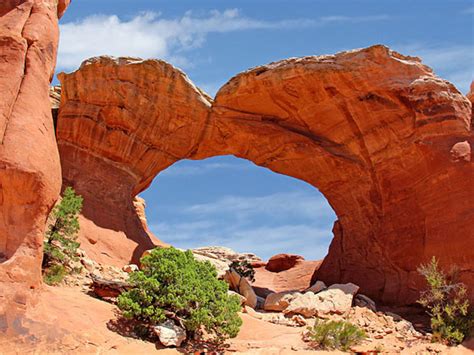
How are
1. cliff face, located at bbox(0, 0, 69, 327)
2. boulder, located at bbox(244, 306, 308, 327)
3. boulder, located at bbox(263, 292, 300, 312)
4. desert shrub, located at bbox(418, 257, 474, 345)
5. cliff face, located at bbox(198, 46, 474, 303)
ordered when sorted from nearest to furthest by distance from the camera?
cliff face, located at bbox(0, 0, 69, 327) → desert shrub, located at bbox(418, 257, 474, 345) → boulder, located at bbox(244, 306, 308, 327) → boulder, located at bbox(263, 292, 300, 312) → cliff face, located at bbox(198, 46, 474, 303)

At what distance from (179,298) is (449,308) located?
771cm

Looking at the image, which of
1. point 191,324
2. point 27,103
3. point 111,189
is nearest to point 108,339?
point 191,324

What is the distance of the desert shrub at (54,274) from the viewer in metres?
12.9

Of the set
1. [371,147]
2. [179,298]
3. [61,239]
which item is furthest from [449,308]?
[61,239]

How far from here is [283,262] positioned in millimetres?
34000

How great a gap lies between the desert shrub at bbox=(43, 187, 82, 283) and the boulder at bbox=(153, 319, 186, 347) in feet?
10.2

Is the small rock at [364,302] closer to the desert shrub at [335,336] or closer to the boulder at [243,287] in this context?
the boulder at [243,287]

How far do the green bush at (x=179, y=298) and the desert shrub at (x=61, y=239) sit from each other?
7.37 ft

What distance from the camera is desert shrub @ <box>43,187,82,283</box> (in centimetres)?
1385

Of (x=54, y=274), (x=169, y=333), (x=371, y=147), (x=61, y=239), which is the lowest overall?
(x=169, y=333)

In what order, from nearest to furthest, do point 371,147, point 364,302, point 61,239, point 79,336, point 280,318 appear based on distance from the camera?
point 79,336 → point 61,239 → point 280,318 → point 364,302 → point 371,147

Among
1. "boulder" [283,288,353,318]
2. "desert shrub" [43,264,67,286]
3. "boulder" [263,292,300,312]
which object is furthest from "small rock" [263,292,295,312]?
"desert shrub" [43,264,67,286]

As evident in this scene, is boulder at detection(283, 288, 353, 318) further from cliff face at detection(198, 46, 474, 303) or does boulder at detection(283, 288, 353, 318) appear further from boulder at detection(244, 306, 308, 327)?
cliff face at detection(198, 46, 474, 303)

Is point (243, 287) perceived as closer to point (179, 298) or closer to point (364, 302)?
point (364, 302)
